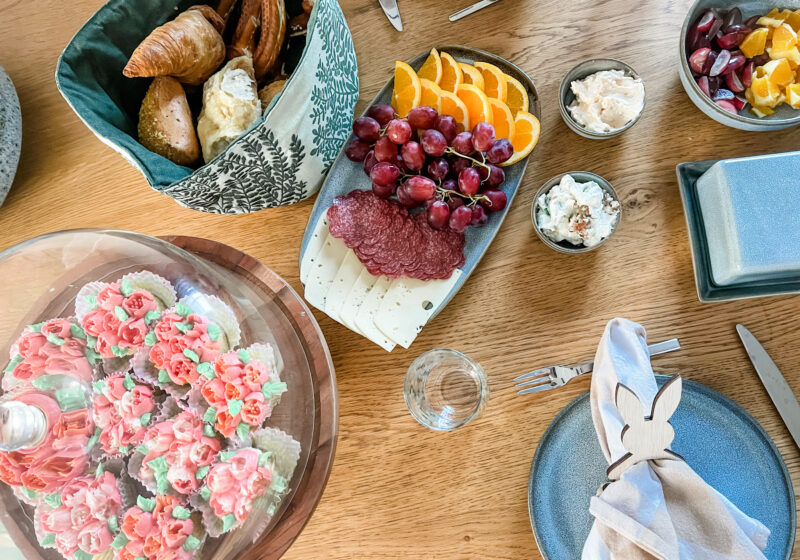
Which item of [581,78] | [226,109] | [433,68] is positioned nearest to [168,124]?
[226,109]

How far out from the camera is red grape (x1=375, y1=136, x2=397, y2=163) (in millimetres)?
856

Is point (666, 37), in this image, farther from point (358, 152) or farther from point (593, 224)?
point (358, 152)

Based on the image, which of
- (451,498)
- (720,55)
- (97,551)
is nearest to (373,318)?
(451,498)

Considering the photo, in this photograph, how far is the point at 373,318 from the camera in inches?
34.7

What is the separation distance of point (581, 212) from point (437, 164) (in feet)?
0.73

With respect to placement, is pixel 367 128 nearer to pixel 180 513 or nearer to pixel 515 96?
pixel 515 96

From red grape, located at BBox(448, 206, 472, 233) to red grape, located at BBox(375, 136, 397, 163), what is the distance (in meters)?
0.13

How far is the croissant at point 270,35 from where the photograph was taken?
0.83 m

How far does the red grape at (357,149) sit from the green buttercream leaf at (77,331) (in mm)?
449

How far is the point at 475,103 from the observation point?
86cm

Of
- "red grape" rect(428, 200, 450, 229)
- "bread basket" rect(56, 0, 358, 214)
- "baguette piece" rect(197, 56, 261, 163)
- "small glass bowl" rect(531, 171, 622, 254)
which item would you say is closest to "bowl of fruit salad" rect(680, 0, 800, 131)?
"small glass bowl" rect(531, 171, 622, 254)

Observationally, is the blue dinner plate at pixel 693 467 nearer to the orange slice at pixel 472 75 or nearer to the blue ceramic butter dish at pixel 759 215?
the blue ceramic butter dish at pixel 759 215

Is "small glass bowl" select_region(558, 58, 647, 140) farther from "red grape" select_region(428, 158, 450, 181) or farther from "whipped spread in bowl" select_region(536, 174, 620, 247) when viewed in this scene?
"red grape" select_region(428, 158, 450, 181)

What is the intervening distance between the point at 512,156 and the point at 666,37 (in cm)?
33
